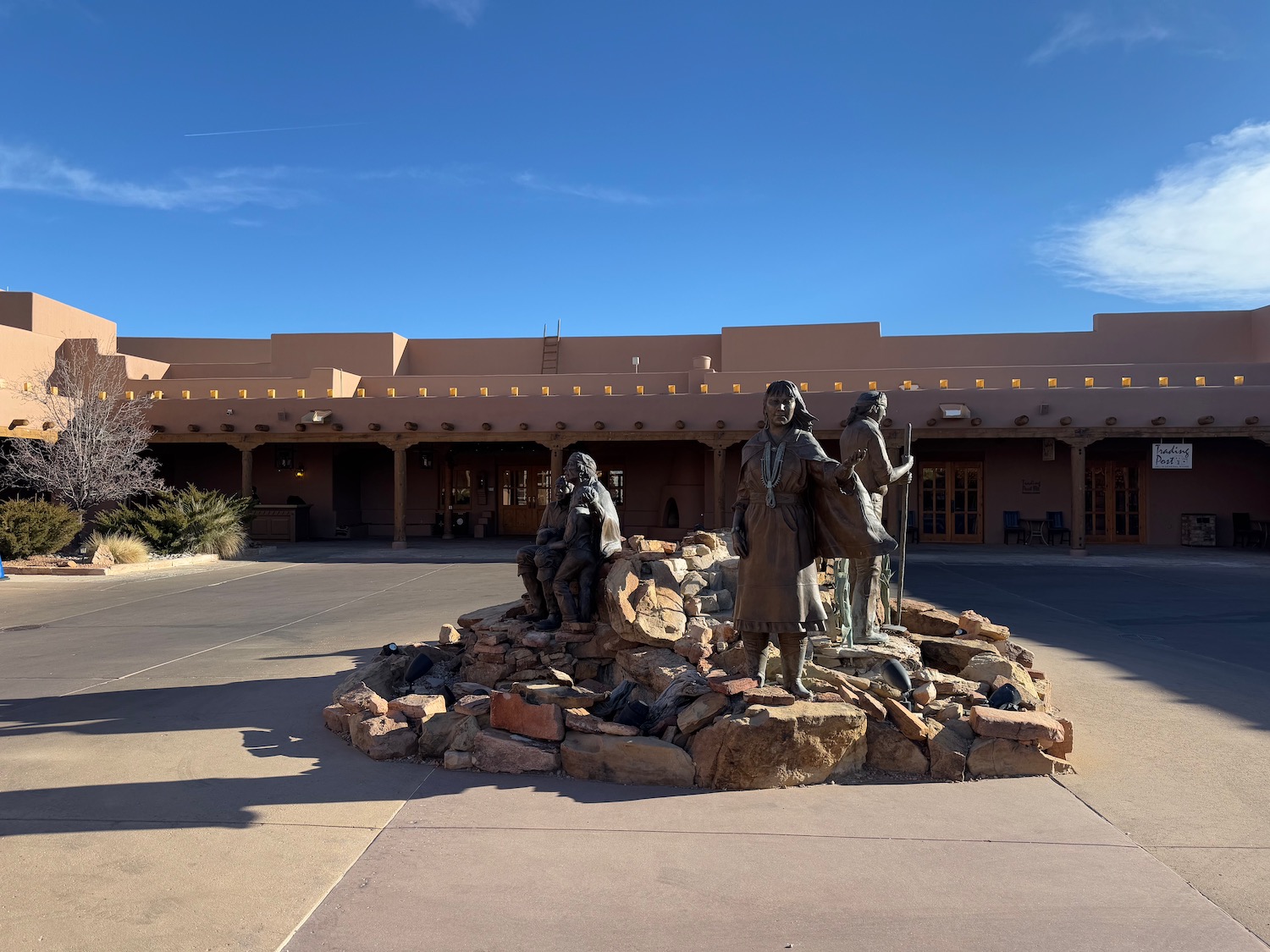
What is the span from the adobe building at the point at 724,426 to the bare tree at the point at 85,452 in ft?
1.83

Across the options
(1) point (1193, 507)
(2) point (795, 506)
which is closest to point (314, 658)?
(2) point (795, 506)

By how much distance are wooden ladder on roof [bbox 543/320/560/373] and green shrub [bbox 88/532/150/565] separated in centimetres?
1294

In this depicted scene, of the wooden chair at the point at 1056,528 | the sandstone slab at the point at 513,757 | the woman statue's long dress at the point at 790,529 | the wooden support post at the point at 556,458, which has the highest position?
the wooden support post at the point at 556,458

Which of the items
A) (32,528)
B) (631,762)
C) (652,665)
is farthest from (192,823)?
(32,528)

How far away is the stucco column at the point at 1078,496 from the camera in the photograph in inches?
635

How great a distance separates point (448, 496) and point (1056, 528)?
1571 centimetres

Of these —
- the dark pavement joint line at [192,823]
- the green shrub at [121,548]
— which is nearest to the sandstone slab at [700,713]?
the dark pavement joint line at [192,823]

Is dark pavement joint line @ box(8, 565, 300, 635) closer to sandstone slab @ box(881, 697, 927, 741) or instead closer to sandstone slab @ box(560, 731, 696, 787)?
sandstone slab @ box(560, 731, 696, 787)

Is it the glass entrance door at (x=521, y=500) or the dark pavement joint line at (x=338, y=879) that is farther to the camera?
the glass entrance door at (x=521, y=500)

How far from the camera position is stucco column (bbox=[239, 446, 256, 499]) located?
18.1m

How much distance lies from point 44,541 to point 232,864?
47.9ft

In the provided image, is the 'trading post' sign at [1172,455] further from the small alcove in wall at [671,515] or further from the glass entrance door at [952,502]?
the small alcove in wall at [671,515]

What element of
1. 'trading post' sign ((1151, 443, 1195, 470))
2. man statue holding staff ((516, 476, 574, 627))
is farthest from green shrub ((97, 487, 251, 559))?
'trading post' sign ((1151, 443, 1195, 470))

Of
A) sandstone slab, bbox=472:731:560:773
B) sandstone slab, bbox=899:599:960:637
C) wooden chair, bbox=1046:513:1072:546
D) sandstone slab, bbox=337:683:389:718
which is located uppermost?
wooden chair, bbox=1046:513:1072:546
